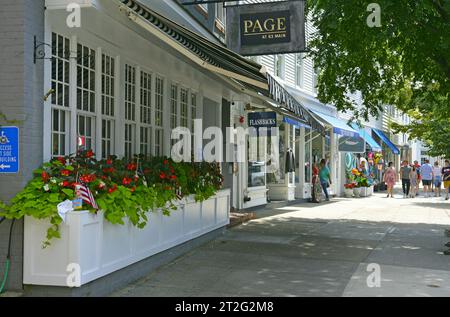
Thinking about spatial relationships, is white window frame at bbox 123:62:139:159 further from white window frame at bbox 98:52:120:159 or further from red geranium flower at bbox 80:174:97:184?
red geranium flower at bbox 80:174:97:184

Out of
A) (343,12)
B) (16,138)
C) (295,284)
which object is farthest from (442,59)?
(16,138)

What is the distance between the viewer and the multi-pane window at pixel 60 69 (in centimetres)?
650

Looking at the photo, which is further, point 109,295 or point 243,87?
point 243,87

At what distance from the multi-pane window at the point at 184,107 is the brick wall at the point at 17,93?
16.1ft

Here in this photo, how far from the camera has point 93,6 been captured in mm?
6027

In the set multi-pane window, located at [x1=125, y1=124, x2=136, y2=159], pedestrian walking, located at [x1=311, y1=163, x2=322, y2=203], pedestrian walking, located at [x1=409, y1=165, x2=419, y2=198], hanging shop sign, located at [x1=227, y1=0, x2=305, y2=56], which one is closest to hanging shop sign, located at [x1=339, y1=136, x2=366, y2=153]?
pedestrian walking, located at [x1=409, y1=165, x2=419, y2=198]

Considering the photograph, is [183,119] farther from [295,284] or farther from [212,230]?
[295,284]

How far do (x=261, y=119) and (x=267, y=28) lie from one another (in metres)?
4.97

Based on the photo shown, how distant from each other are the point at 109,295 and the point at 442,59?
8.08 meters

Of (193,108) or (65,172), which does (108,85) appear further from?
(193,108)

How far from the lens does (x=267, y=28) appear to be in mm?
9820

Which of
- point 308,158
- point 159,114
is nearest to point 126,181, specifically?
point 159,114

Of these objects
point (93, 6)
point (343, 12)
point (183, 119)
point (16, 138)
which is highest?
point (343, 12)

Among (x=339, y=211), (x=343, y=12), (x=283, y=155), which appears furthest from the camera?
(x=283, y=155)
